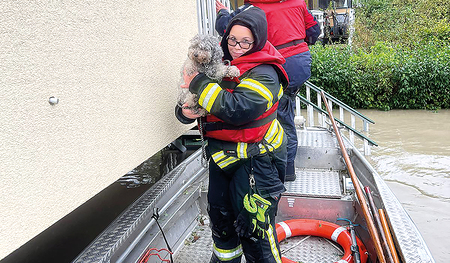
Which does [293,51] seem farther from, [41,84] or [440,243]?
[440,243]

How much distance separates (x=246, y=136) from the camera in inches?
88.4

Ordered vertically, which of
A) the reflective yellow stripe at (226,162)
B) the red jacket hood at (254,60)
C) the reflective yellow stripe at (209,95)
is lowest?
the reflective yellow stripe at (226,162)

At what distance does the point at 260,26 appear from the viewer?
216 cm

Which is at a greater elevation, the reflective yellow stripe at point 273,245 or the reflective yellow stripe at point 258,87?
the reflective yellow stripe at point 258,87

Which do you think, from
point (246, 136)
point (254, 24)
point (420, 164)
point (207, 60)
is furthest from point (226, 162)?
point (420, 164)

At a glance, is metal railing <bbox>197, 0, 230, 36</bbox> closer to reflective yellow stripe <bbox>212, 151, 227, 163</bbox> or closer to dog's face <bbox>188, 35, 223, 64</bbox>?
dog's face <bbox>188, 35, 223, 64</bbox>

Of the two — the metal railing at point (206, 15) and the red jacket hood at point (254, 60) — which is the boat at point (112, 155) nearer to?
the metal railing at point (206, 15)

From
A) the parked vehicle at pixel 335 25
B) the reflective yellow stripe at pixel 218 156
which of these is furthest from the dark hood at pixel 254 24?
the parked vehicle at pixel 335 25

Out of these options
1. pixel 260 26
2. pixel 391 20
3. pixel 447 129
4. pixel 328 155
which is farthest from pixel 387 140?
pixel 391 20

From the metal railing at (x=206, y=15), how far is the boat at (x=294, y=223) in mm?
1297

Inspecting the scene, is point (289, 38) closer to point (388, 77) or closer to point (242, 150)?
point (242, 150)

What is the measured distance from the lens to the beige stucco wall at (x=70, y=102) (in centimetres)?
140

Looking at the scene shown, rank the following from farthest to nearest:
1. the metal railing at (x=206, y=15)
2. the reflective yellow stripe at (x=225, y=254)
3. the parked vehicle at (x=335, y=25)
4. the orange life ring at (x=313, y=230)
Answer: the parked vehicle at (x=335, y=25) → the metal railing at (x=206, y=15) → the orange life ring at (x=313, y=230) → the reflective yellow stripe at (x=225, y=254)

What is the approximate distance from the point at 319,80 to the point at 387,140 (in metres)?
3.31
